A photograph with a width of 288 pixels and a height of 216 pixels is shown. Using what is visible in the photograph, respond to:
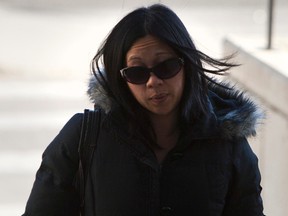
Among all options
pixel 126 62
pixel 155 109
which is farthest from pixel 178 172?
pixel 126 62

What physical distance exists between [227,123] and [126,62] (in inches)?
13.8

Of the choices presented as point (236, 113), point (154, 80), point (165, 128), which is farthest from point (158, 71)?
point (236, 113)

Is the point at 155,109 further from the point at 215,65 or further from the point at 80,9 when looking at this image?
→ the point at 80,9

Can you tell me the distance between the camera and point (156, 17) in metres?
2.30

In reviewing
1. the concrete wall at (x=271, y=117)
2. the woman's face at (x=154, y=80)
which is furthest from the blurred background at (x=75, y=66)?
the woman's face at (x=154, y=80)

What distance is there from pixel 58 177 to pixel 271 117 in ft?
7.44

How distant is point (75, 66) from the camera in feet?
32.0

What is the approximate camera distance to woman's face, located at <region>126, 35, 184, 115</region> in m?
2.25

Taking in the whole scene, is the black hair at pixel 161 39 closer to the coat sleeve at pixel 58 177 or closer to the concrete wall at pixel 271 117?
the coat sleeve at pixel 58 177

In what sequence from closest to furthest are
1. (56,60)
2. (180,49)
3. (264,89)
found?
(180,49) < (264,89) < (56,60)

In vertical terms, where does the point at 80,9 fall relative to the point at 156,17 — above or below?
above

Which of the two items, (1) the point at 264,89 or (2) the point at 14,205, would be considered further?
(2) the point at 14,205

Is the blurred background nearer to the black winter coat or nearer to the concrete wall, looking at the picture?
the concrete wall

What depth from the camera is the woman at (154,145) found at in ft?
7.43
